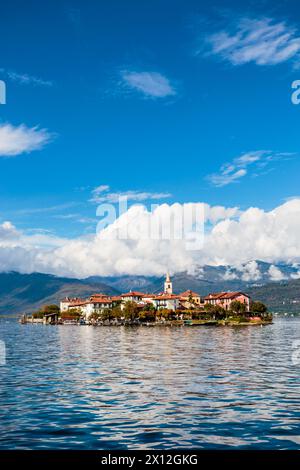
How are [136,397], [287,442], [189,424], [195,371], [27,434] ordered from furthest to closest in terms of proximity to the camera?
1. [195,371]
2. [136,397]
3. [189,424]
4. [27,434]
5. [287,442]

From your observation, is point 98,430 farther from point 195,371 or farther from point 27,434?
point 195,371

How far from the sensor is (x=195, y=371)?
58812 mm

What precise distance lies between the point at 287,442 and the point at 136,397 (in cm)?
1664

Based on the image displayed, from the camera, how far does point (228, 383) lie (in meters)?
49.0

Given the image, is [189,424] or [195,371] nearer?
[189,424]

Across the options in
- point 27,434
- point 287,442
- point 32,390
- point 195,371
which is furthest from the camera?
point 195,371

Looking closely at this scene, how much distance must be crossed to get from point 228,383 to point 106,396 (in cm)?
1313

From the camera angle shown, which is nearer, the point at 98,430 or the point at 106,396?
the point at 98,430
